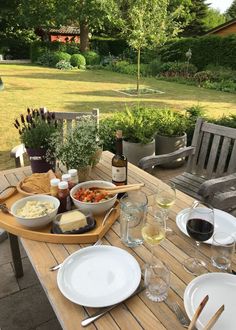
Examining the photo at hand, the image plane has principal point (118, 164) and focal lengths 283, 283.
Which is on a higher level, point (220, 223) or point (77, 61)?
point (220, 223)

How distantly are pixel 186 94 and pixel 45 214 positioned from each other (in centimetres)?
1111

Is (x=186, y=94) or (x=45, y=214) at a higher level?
(x=45, y=214)

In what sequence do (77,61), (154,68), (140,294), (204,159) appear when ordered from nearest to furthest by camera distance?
(140,294), (204,159), (154,68), (77,61)

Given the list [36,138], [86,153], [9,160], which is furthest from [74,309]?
[9,160]

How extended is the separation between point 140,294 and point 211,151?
2199 mm

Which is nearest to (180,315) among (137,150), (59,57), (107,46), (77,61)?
(137,150)

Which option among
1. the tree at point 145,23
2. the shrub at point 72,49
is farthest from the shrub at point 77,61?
the tree at point 145,23

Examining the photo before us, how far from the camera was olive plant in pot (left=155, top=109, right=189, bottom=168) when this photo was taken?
15.2ft

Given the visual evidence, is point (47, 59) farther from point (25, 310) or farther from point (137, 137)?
point (25, 310)

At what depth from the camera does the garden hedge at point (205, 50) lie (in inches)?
650

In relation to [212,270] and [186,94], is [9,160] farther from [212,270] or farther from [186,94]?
[186,94]

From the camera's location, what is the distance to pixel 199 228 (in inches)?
54.1

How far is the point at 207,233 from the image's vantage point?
4.43 ft

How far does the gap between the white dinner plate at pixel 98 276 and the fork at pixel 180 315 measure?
17 centimetres
